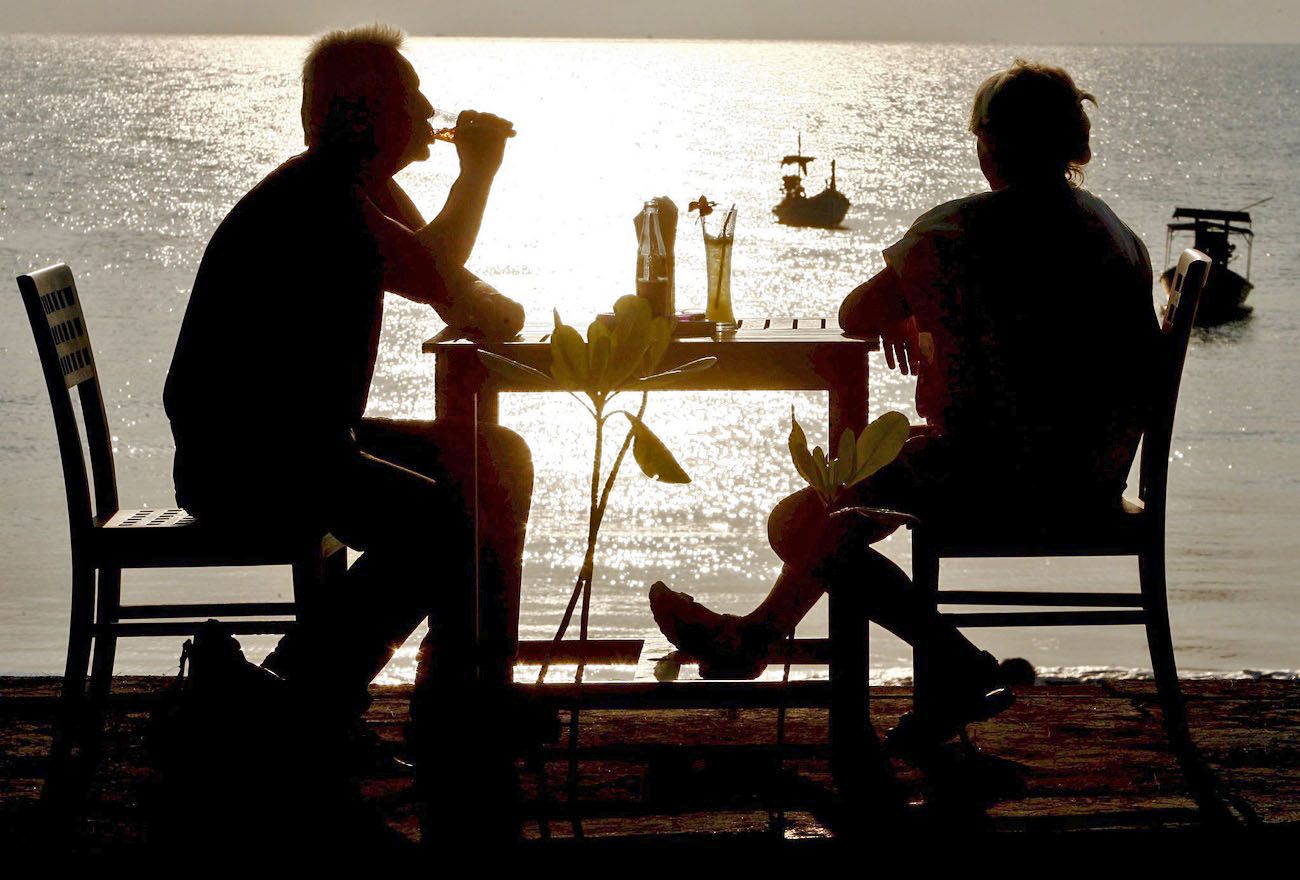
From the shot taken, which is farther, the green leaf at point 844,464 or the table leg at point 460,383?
the table leg at point 460,383

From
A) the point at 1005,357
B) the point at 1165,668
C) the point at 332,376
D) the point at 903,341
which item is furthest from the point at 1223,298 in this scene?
the point at 332,376

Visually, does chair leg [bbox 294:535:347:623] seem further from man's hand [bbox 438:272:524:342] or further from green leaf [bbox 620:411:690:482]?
green leaf [bbox 620:411:690:482]

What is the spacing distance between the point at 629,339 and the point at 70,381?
107 cm

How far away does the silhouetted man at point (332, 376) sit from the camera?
2410 millimetres

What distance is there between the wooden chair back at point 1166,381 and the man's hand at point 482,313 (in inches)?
39.9

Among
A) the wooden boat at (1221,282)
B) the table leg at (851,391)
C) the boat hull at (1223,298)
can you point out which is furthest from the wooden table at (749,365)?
the boat hull at (1223,298)

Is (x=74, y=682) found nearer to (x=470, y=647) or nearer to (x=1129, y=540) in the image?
(x=470, y=647)

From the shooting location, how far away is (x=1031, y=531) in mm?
2664

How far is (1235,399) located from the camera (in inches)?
578

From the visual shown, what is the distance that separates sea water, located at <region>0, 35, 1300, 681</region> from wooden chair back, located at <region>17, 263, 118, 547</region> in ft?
1.74

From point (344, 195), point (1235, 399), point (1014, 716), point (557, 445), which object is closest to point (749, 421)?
point (557, 445)

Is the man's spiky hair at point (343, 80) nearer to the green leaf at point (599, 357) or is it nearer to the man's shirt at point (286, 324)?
the man's shirt at point (286, 324)

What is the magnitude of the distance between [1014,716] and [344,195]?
1545mm

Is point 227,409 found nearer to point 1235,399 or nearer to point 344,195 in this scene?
point 344,195
